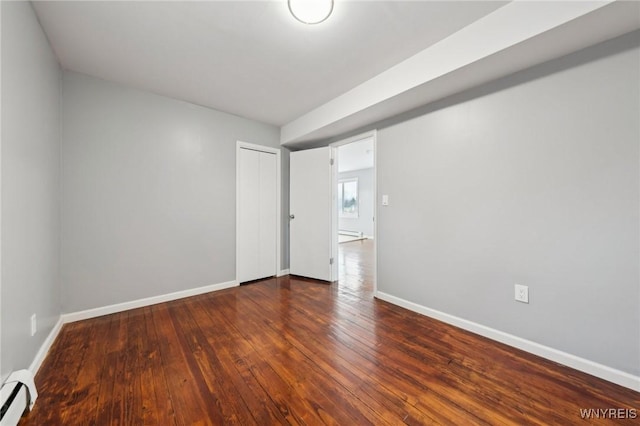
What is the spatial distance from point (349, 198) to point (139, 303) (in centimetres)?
755

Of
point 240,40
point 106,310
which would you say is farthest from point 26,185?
point 240,40

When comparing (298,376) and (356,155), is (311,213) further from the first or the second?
(356,155)

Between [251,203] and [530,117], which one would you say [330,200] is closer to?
[251,203]

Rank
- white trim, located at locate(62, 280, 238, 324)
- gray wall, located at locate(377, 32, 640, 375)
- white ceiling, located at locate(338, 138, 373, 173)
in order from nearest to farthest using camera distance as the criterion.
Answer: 1. gray wall, located at locate(377, 32, 640, 375)
2. white trim, located at locate(62, 280, 238, 324)
3. white ceiling, located at locate(338, 138, 373, 173)

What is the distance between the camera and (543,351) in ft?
5.77

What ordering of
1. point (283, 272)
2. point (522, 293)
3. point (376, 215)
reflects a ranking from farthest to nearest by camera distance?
point (283, 272)
point (376, 215)
point (522, 293)

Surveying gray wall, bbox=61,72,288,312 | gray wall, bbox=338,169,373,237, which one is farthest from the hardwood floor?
gray wall, bbox=338,169,373,237

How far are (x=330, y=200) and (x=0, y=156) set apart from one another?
295 cm

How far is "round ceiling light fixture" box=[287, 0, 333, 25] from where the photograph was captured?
153 centimetres

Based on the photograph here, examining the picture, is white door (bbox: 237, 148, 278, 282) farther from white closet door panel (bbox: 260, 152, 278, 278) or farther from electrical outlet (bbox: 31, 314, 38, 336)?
electrical outlet (bbox: 31, 314, 38, 336)

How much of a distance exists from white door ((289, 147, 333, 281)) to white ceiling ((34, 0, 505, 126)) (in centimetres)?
121

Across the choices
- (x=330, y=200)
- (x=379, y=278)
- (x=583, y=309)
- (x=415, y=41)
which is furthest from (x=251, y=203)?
(x=583, y=309)

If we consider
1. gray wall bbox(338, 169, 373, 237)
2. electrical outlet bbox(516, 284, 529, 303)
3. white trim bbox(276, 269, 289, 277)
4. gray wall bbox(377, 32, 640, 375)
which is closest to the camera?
gray wall bbox(377, 32, 640, 375)

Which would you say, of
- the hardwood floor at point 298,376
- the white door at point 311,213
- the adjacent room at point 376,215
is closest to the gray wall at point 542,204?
the adjacent room at point 376,215
